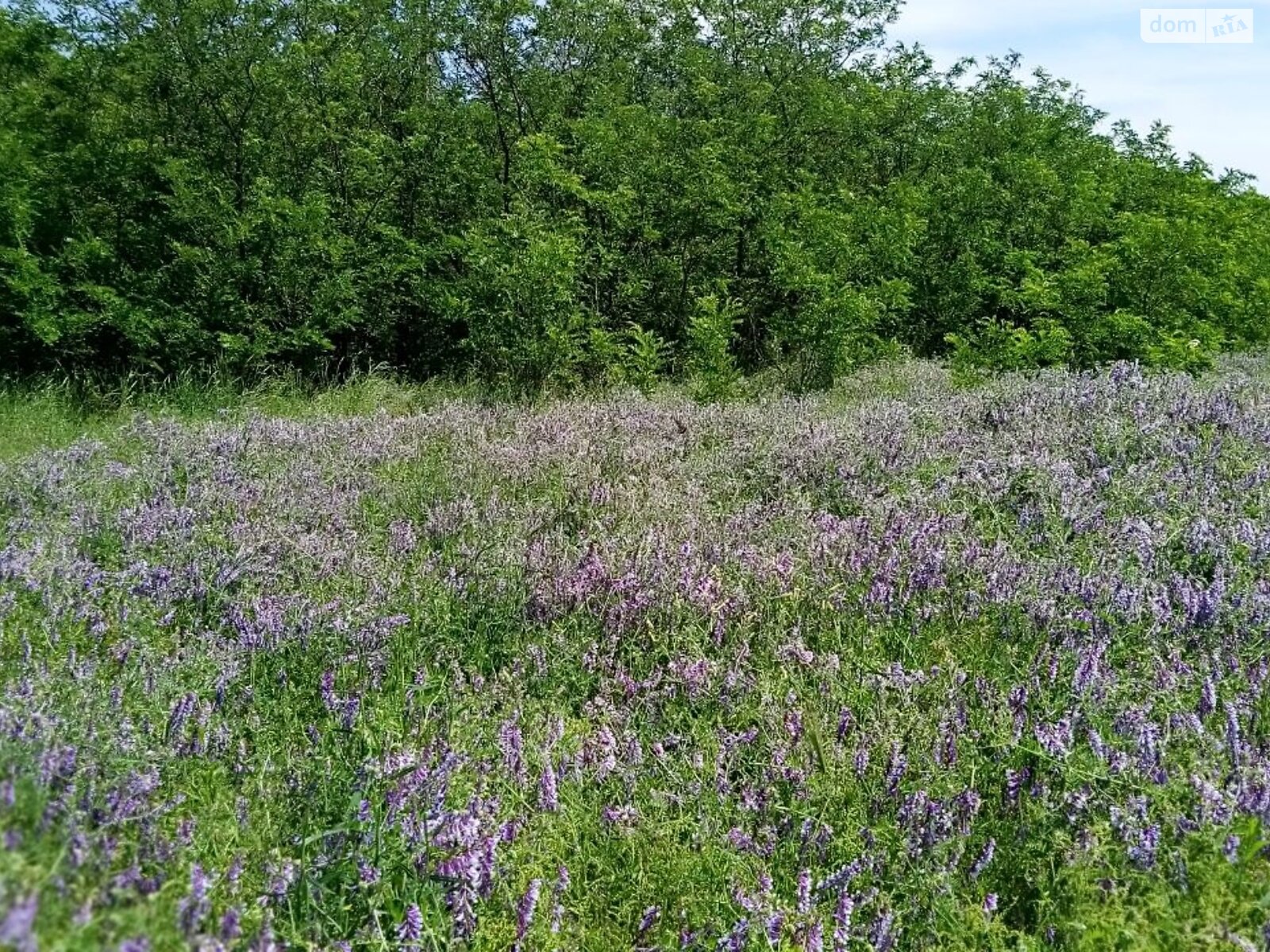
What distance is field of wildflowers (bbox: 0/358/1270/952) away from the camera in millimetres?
1909

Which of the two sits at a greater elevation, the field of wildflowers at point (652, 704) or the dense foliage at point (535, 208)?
the dense foliage at point (535, 208)

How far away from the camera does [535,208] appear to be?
11500 mm

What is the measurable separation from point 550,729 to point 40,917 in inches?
71.5

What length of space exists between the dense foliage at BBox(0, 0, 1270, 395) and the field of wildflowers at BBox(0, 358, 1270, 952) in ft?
19.7

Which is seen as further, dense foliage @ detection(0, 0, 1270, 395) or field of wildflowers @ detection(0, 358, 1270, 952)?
dense foliage @ detection(0, 0, 1270, 395)

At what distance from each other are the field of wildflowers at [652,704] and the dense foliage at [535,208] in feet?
19.7

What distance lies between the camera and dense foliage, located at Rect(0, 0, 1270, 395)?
10789 mm

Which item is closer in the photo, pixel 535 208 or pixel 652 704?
pixel 652 704

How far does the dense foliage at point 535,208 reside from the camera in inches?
425

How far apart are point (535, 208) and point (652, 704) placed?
956 centimetres

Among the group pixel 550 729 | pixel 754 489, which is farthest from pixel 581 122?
pixel 550 729

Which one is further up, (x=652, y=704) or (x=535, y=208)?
(x=535, y=208)

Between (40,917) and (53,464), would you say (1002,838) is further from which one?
(53,464)

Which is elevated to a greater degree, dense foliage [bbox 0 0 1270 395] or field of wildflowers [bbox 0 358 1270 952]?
dense foliage [bbox 0 0 1270 395]
